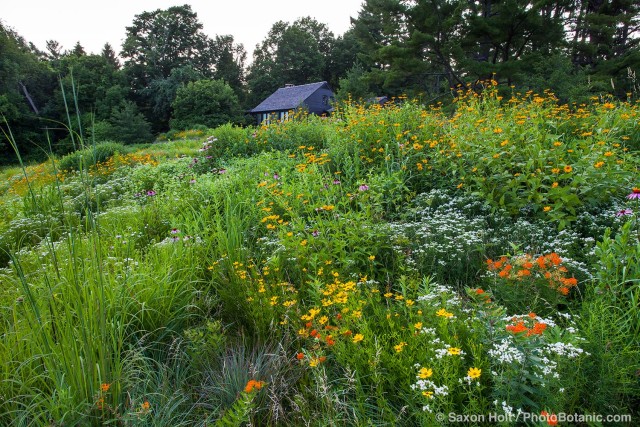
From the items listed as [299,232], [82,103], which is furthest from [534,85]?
[82,103]

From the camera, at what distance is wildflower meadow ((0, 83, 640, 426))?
1.45 metres

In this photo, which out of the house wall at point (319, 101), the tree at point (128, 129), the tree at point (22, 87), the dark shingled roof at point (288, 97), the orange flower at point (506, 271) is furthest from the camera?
the house wall at point (319, 101)

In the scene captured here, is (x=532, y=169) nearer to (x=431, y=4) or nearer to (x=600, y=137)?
(x=600, y=137)

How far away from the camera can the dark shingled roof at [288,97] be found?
35.2m

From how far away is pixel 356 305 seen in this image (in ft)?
6.38

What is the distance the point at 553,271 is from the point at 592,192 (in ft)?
5.17

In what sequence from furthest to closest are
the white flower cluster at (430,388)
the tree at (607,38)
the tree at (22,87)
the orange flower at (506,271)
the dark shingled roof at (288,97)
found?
the dark shingled roof at (288,97) < the tree at (22,87) < the tree at (607,38) < the orange flower at (506,271) < the white flower cluster at (430,388)

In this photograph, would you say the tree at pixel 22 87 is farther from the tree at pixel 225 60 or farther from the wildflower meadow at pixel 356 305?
the wildflower meadow at pixel 356 305

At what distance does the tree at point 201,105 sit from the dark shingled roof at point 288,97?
602 cm

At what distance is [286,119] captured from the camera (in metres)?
8.23

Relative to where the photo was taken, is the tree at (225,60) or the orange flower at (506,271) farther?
the tree at (225,60)

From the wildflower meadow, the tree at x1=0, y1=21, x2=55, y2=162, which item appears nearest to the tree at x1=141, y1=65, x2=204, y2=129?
the tree at x1=0, y1=21, x2=55, y2=162

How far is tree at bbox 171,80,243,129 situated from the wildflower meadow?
89.4ft

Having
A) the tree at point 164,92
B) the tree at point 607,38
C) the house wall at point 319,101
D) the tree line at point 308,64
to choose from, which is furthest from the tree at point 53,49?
the tree at point 607,38
